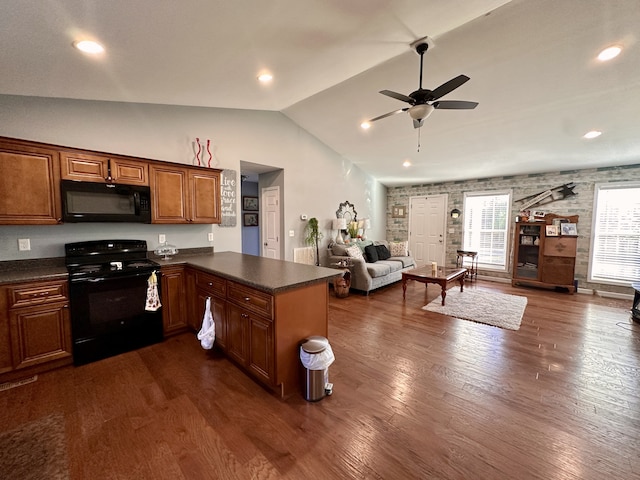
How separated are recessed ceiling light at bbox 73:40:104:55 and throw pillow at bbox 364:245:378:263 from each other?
4963mm

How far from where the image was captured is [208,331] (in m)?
2.56

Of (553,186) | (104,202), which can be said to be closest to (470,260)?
(553,186)

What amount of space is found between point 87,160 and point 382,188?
22.3ft

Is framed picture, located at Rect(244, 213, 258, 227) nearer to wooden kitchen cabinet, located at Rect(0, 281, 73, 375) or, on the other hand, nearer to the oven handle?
the oven handle

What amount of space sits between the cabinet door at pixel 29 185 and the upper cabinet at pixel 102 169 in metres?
0.08

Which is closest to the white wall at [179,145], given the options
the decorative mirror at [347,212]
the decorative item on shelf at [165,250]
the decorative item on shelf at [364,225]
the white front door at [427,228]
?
the decorative item on shelf at [165,250]

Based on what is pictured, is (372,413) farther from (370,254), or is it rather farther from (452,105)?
(370,254)

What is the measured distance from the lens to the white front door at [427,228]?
6.95m

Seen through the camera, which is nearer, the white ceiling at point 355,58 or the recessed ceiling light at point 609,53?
the white ceiling at point 355,58

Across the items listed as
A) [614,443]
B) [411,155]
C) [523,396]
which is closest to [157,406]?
[523,396]

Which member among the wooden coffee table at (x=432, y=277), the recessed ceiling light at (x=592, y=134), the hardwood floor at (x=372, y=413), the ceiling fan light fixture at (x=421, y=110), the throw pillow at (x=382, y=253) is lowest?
the hardwood floor at (x=372, y=413)

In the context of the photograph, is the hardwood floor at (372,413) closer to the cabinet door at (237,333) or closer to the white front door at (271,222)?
the cabinet door at (237,333)

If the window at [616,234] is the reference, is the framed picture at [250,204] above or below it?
above

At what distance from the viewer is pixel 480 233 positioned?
21.1ft
